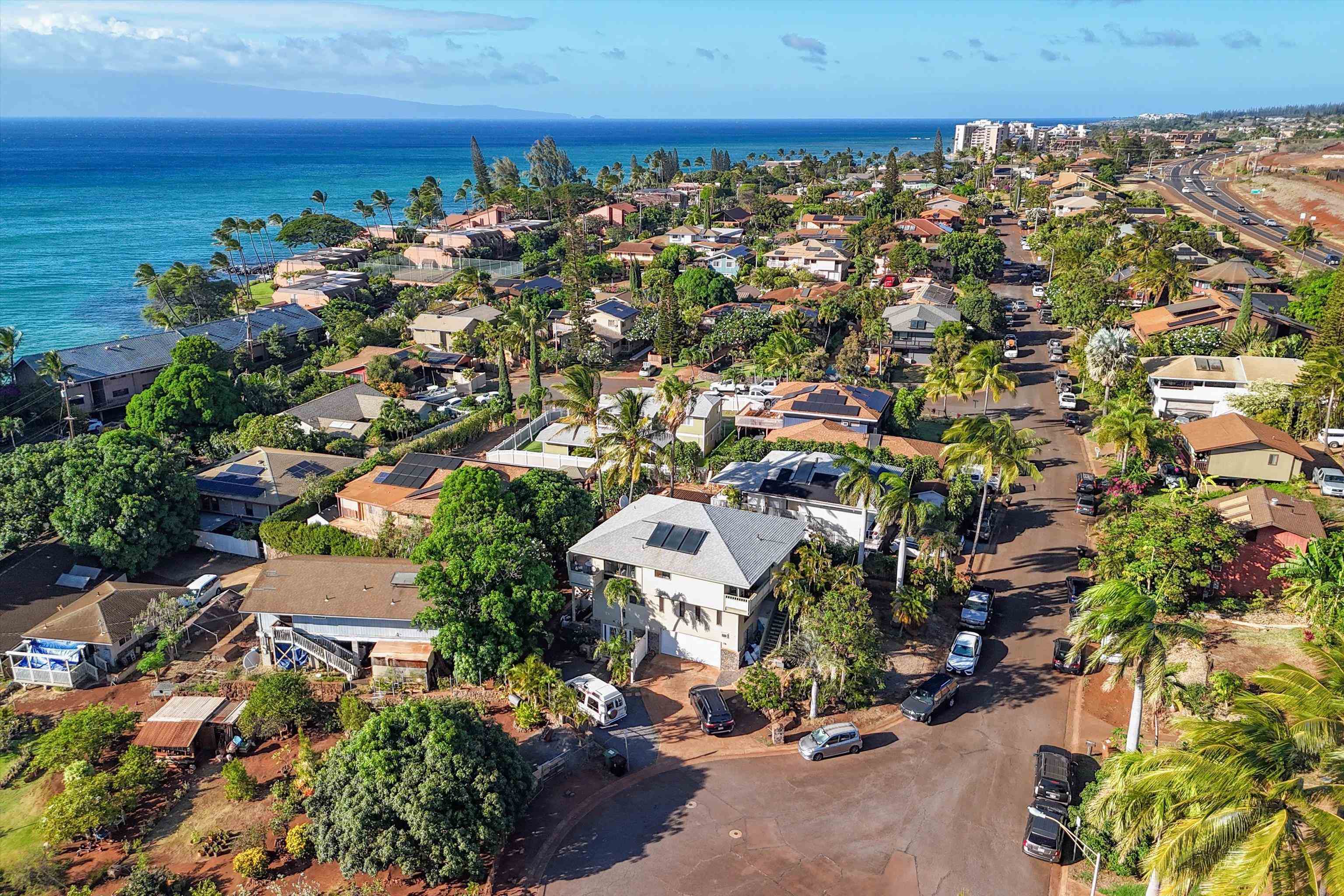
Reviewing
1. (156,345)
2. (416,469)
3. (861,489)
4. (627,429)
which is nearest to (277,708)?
(416,469)

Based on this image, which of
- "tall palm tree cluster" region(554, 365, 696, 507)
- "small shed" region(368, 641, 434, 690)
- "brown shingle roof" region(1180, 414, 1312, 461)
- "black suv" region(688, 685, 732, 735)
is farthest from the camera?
"brown shingle roof" region(1180, 414, 1312, 461)

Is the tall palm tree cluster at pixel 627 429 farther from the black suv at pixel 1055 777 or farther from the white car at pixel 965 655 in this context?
the black suv at pixel 1055 777

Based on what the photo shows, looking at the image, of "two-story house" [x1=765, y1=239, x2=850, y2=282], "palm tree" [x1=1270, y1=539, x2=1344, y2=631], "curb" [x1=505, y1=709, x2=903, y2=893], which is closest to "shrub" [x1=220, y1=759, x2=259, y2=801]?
"curb" [x1=505, y1=709, x2=903, y2=893]

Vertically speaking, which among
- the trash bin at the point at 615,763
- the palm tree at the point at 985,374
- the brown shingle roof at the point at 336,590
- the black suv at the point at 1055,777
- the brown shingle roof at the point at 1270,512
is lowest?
the trash bin at the point at 615,763

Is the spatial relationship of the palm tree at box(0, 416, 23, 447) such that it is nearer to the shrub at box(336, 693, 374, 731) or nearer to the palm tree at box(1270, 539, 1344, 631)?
the shrub at box(336, 693, 374, 731)

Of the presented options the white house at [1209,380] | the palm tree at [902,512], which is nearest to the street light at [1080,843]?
the palm tree at [902,512]

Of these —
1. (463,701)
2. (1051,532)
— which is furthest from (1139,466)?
(463,701)

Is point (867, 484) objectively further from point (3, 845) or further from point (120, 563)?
point (120, 563)
